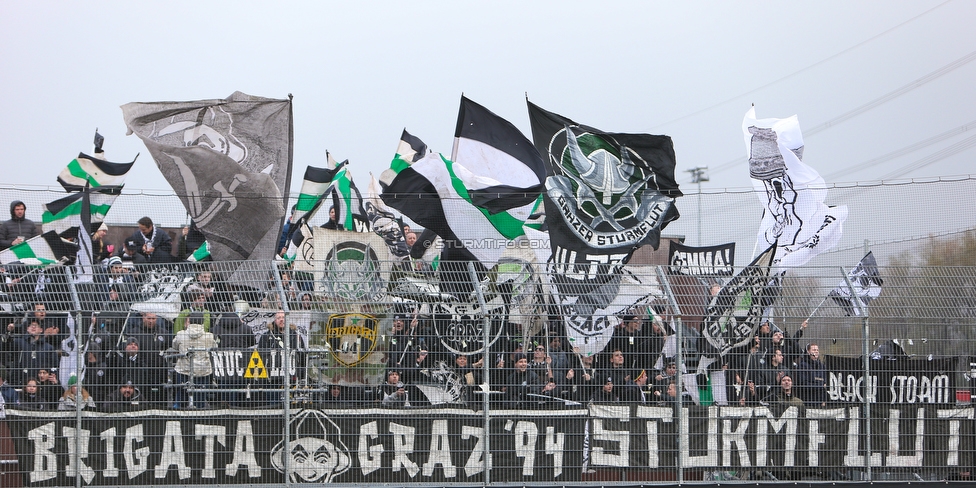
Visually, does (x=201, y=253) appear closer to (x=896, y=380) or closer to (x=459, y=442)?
(x=459, y=442)

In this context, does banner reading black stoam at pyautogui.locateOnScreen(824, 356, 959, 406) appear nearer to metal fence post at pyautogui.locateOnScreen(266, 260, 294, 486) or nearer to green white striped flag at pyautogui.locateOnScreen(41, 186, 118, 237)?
metal fence post at pyautogui.locateOnScreen(266, 260, 294, 486)

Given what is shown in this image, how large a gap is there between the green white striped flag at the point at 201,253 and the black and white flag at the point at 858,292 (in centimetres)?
764

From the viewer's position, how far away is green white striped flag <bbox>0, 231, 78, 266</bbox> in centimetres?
1110

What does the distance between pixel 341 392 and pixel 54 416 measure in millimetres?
2827

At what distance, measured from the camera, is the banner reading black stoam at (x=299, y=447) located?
894 cm

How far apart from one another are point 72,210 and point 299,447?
462 cm

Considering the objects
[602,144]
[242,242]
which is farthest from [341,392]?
[602,144]

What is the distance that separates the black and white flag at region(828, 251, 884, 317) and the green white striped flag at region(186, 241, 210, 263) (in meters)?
7.64

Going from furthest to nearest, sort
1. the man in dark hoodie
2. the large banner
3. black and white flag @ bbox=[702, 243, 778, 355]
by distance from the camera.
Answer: the man in dark hoodie < black and white flag @ bbox=[702, 243, 778, 355] < the large banner

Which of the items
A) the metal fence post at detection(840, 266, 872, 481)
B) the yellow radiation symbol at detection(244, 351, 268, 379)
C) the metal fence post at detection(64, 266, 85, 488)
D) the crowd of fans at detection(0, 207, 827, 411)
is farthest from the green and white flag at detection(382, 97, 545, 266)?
the metal fence post at detection(840, 266, 872, 481)

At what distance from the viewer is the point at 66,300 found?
9102 millimetres

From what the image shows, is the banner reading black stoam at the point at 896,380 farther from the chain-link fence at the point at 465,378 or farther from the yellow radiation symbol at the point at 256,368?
the yellow radiation symbol at the point at 256,368

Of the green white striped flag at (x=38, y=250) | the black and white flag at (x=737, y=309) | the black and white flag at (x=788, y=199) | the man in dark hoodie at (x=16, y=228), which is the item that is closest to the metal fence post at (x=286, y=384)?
the green white striped flag at (x=38, y=250)

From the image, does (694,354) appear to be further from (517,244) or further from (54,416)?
(54,416)
